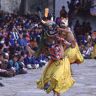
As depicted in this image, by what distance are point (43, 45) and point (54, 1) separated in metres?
24.2

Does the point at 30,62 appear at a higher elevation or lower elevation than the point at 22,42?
lower

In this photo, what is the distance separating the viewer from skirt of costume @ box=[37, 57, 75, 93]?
1146cm

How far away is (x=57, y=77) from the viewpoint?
1145cm

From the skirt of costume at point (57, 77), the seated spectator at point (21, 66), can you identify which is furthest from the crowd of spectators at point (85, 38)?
the skirt of costume at point (57, 77)

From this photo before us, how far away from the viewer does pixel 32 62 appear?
19.8 m

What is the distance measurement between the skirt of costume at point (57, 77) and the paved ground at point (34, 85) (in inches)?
66.8

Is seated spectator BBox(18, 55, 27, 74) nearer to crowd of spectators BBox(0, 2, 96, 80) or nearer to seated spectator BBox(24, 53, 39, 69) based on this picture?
crowd of spectators BBox(0, 2, 96, 80)

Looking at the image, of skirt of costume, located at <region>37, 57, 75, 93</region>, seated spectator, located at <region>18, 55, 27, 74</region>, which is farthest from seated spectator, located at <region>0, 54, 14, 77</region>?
skirt of costume, located at <region>37, 57, 75, 93</region>

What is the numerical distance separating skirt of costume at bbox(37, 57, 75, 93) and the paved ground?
66.8 inches

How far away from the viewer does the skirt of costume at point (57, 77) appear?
11.5 meters

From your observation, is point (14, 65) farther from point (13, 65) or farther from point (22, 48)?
point (22, 48)

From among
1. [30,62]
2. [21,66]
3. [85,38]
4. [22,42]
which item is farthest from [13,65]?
[85,38]

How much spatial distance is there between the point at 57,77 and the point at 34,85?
372 centimetres

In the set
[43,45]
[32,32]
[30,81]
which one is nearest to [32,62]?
[30,81]
